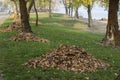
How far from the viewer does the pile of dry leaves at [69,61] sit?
15.9m

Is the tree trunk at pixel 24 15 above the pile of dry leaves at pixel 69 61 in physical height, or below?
above


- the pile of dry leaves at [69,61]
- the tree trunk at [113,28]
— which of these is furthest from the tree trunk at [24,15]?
the pile of dry leaves at [69,61]

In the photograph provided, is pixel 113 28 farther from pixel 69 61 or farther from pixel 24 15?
pixel 69 61

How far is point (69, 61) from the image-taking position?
1603 cm

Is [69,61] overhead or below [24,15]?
below

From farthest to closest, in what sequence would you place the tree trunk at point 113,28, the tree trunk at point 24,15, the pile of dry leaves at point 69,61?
the tree trunk at point 24,15
the tree trunk at point 113,28
the pile of dry leaves at point 69,61

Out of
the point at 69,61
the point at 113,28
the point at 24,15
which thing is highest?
the point at 24,15

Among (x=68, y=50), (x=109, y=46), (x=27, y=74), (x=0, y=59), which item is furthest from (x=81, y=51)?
(x=109, y=46)

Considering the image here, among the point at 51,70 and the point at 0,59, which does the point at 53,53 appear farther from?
the point at 0,59

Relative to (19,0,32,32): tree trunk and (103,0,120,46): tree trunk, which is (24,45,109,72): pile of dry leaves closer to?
(103,0,120,46): tree trunk

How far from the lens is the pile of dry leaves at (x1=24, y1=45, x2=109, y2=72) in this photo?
15875 mm

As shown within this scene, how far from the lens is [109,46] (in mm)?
30078

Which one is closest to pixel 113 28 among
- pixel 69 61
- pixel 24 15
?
pixel 24 15

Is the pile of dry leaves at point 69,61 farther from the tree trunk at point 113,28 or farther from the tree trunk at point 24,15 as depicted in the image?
the tree trunk at point 24,15
